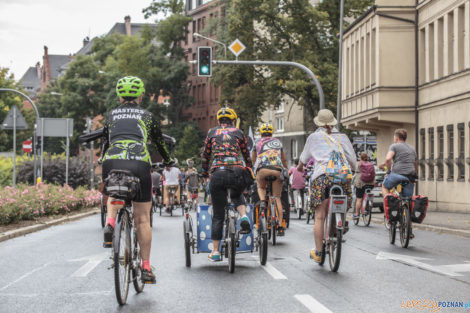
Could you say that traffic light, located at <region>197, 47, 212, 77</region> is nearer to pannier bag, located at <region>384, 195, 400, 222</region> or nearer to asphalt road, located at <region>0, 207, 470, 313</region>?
asphalt road, located at <region>0, 207, 470, 313</region>

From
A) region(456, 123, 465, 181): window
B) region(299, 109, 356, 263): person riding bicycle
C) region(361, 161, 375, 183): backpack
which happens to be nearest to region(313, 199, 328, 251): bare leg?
region(299, 109, 356, 263): person riding bicycle

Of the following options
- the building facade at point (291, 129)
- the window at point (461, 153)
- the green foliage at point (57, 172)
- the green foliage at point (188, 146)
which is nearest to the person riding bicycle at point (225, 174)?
the window at point (461, 153)

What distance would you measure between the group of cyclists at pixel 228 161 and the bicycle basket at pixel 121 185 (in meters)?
0.10

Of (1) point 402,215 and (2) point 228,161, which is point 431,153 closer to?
(1) point 402,215

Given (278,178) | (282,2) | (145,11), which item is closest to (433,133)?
(282,2)

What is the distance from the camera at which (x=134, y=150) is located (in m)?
7.63

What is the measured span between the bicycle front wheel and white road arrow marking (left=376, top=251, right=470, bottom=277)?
1.29 m

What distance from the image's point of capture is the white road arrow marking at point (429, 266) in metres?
10.2

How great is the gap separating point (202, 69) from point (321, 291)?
1835cm

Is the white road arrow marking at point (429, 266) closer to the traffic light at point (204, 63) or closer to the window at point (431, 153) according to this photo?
the traffic light at point (204, 63)

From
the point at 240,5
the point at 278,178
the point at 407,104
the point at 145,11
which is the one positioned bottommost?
the point at 278,178

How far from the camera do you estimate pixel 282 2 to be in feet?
→ 153

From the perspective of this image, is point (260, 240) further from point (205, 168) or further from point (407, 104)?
A: point (407, 104)

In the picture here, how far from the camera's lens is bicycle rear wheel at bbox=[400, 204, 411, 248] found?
1334cm
